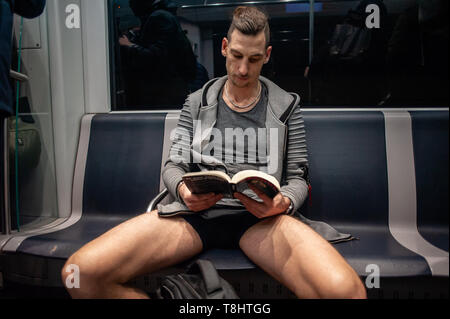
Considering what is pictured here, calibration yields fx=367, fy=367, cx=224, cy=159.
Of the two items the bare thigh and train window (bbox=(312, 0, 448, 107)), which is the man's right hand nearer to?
the bare thigh

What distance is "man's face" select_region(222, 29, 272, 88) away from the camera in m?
1.56

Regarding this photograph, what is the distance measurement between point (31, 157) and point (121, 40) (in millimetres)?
1112

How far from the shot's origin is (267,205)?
142 cm

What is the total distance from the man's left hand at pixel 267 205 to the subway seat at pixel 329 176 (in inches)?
18.0

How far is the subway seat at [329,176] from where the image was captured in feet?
6.28

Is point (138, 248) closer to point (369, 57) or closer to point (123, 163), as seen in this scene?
point (123, 163)

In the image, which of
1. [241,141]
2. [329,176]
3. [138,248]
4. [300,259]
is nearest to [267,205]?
[300,259]

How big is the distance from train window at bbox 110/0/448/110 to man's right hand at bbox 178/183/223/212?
1.36 meters

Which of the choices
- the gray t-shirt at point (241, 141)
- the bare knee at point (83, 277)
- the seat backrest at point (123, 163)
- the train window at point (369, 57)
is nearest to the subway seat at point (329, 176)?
the seat backrest at point (123, 163)

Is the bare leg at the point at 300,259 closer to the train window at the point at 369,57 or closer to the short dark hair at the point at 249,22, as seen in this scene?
the short dark hair at the point at 249,22

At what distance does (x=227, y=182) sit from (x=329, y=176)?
116 centimetres

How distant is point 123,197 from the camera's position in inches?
91.7
